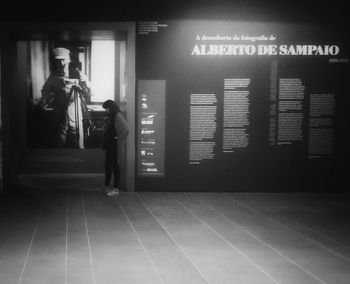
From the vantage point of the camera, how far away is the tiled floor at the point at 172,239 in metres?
5.82

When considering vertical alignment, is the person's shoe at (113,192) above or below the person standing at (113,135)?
below

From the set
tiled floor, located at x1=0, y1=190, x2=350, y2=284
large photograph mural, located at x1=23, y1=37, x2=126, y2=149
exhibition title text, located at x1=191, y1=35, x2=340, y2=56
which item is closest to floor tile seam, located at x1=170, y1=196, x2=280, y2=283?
tiled floor, located at x1=0, y1=190, x2=350, y2=284

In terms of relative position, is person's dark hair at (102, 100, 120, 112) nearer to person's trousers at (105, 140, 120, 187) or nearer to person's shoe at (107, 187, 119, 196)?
person's trousers at (105, 140, 120, 187)

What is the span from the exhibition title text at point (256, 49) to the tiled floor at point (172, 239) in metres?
2.92

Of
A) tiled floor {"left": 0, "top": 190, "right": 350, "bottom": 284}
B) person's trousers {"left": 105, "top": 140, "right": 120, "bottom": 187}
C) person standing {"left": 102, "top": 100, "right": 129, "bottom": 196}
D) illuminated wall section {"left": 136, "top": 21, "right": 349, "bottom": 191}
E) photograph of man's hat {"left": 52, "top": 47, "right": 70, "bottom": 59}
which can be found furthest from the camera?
photograph of man's hat {"left": 52, "top": 47, "right": 70, "bottom": 59}

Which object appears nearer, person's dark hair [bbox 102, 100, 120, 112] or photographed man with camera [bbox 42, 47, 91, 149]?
person's dark hair [bbox 102, 100, 120, 112]

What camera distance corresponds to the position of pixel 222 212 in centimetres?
942

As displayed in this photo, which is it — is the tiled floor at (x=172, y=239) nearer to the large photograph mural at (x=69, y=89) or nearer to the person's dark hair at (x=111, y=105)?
the person's dark hair at (x=111, y=105)

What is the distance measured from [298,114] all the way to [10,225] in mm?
6216

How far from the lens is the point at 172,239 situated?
7.39 metres

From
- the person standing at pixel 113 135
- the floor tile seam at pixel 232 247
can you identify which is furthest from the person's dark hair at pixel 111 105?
the floor tile seam at pixel 232 247

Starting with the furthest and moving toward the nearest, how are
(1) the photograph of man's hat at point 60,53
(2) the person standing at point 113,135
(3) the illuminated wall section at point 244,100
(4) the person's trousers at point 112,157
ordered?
(1) the photograph of man's hat at point 60,53 → (3) the illuminated wall section at point 244,100 → (4) the person's trousers at point 112,157 → (2) the person standing at point 113,135

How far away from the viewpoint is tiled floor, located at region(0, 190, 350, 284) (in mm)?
5817

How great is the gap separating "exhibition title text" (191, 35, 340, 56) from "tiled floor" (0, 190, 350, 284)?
2.92m
